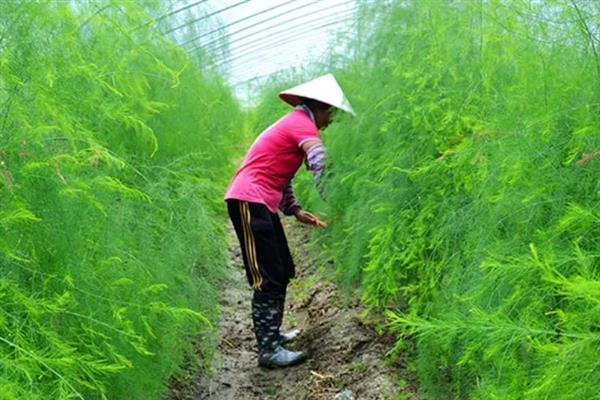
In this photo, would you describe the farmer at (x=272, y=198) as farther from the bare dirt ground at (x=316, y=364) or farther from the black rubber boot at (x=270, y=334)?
the bare dirt ground at (x=316, y=364)

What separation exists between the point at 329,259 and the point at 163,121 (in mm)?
1515

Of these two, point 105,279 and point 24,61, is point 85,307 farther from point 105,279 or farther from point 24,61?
point 24,61

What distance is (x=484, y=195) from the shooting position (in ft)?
9.02

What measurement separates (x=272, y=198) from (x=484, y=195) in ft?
4.16

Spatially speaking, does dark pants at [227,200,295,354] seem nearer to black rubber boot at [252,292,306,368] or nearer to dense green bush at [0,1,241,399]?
black rubber boot at [252,292,306,368]

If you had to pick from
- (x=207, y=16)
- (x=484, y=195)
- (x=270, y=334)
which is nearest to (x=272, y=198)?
(x=270, y=334)

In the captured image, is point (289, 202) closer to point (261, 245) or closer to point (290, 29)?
point (261, 245)

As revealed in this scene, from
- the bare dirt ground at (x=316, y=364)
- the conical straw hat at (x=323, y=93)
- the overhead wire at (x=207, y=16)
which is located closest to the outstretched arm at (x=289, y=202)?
the conical straw hat at (x=323, y=93)

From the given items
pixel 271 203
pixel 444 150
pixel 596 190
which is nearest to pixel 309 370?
pixel 271 203

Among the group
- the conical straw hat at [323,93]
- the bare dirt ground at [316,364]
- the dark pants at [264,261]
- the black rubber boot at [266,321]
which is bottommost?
the bare dirt ground at [316,364]

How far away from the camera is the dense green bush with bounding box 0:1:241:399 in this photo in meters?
2.27

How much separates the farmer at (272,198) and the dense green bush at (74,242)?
1.19 ft

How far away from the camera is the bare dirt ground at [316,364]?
3.31 m

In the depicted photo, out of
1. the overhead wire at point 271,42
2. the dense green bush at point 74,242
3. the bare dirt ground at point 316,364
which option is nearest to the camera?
the dense green bush at point 74,242
